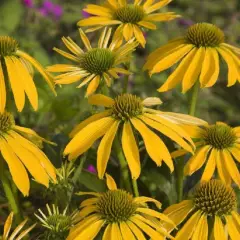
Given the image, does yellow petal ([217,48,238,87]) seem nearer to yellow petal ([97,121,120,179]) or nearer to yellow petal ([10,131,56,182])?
yellow petal ([97,121,120,179])

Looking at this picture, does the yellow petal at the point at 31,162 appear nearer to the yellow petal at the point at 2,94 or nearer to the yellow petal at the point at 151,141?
the yellow petal at the point at 2,94

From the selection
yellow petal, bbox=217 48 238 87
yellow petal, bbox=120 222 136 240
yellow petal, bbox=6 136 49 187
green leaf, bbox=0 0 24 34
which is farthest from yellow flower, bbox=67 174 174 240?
green leaf, bbox=0 0 24 34

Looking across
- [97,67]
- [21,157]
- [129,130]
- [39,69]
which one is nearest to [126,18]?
[97,67]

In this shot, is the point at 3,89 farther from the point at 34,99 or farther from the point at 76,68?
the point at 76,68

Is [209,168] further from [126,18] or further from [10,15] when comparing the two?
[10,15]

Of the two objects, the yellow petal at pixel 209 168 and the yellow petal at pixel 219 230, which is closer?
the yellow petal at pixel 219 230

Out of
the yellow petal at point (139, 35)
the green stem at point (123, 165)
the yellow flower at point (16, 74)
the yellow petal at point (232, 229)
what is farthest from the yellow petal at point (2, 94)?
the yellow petal at point (232, 229)

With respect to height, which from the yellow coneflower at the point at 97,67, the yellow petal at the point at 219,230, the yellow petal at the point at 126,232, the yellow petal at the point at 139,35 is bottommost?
the yellow petal at the point at 126,232
